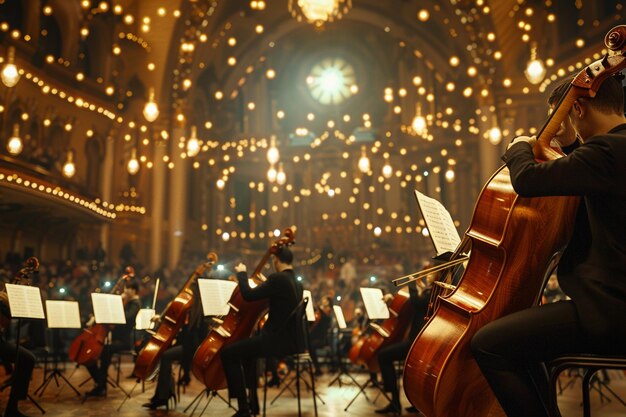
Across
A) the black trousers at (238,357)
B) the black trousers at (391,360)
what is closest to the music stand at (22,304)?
the black trousers at (238,357)

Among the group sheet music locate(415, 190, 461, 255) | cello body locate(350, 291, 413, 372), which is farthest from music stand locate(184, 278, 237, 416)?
sheet music locate(415, 190, 461, 255)

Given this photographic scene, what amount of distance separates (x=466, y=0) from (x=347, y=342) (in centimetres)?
811

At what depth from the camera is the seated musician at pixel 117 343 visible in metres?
6.79

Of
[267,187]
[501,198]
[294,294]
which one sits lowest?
[294,294]

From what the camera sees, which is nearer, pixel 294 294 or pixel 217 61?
pixel 294 294

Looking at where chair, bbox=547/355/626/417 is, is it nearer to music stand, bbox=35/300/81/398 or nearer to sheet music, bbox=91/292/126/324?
sheet music, bbox=91/292/126/324

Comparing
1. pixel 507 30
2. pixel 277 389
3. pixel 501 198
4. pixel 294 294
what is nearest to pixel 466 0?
pixel 507 30

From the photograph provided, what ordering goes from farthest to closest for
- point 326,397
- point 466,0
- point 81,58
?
point 81,58, point 466,0, point 326,397

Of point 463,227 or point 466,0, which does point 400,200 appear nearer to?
point 463,227

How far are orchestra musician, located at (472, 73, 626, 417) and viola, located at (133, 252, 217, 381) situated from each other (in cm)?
427

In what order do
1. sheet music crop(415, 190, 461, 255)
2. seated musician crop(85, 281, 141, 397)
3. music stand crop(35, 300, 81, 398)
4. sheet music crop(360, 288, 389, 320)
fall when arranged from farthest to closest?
music stand crop(35, 300, 81, 398) → seated musician crop(85, 281, 141, 397) → sheet music crop(360, 288, 389, 320) → sheet music crop(415, 190, 461, 255)

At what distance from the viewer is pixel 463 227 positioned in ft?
65.9

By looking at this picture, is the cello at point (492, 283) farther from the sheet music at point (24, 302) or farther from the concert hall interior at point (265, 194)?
the sheet music at point (24, 302)

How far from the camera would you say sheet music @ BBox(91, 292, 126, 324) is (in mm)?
6438
